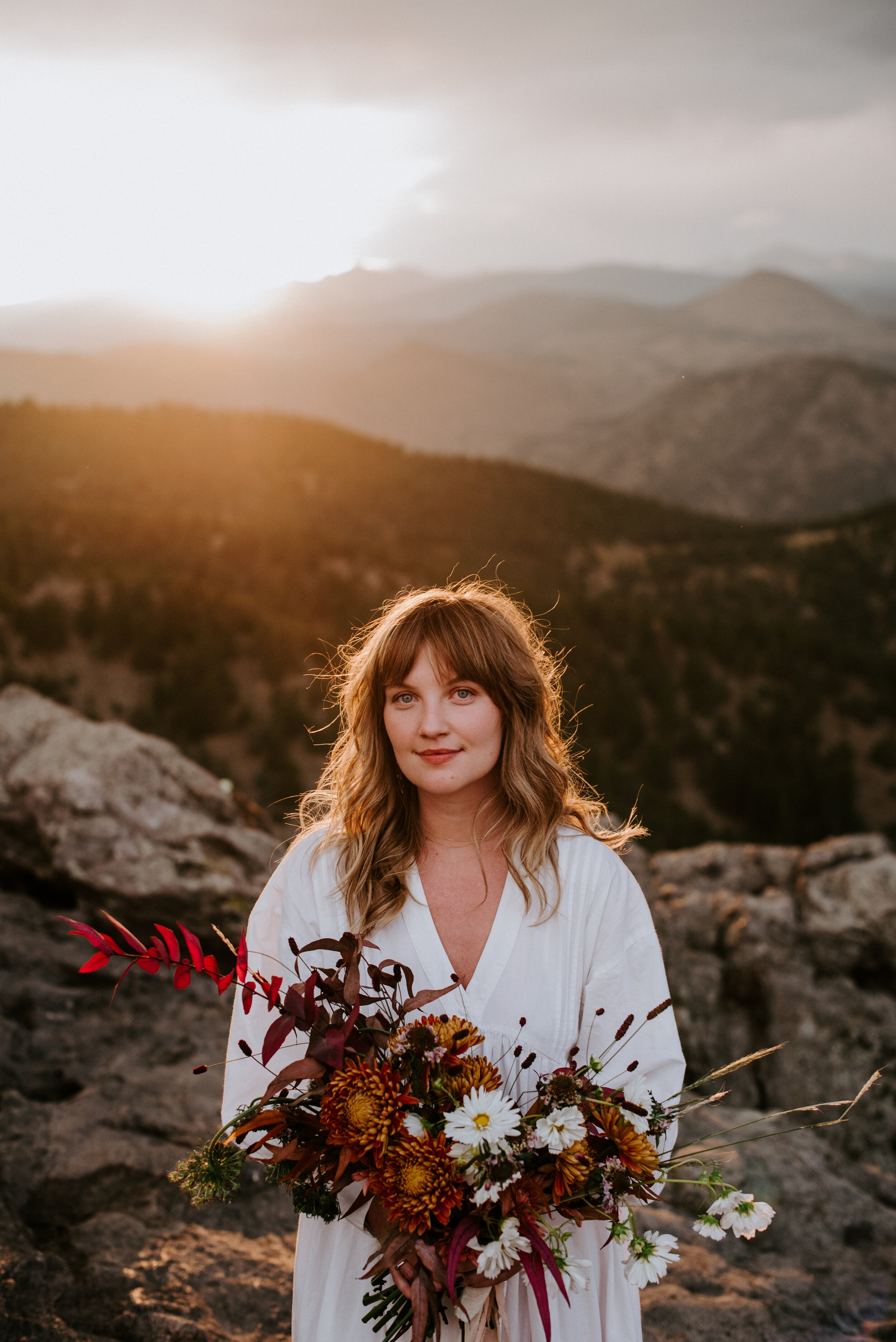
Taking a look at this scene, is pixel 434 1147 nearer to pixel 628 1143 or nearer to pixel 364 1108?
pixel 364 1108

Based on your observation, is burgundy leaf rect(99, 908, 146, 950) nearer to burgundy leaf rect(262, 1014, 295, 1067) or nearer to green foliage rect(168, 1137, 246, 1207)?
burgundy leaf rect(262, 1014, 295, 1067)

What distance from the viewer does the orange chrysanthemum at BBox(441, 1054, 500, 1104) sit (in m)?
1.28

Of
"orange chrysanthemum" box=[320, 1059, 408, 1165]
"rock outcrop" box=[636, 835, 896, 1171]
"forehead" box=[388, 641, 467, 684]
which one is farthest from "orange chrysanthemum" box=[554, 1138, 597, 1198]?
"rock outcrop" box=[636, 835, 896, 1171]

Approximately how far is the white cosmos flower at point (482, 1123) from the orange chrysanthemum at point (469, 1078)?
6 centimetres

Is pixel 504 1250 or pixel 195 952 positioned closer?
pixel 504 1250

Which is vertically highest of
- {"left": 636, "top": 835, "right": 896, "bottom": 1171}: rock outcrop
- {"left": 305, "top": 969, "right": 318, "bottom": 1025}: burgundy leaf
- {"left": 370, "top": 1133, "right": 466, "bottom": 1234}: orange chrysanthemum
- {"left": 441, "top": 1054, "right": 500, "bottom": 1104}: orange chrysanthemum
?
{"left": 305, "top": 969, "right": 318, "bottom": 1025}: burgundy leaf

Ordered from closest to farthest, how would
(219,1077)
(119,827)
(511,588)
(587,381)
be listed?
(219,1077) < (119,827) < (511,588) < (587,381)

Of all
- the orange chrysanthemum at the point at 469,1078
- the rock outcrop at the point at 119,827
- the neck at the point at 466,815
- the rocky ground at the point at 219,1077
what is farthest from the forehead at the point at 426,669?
the rock outcrop at the point at 119,827

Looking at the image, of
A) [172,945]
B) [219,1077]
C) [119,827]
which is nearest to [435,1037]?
[172,945]

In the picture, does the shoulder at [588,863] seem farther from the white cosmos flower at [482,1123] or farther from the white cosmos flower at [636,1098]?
the white cosmos flower at [482,1123]

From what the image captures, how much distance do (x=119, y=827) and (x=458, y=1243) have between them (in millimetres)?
3430

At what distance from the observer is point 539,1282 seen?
3.97 feet

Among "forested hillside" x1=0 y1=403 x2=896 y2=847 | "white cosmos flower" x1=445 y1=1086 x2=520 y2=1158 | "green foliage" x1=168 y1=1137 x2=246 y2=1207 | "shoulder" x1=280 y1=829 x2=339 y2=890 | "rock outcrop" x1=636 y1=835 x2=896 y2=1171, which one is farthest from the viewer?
"forested hillside" x1=0 y1=403 x2=896 y2=847

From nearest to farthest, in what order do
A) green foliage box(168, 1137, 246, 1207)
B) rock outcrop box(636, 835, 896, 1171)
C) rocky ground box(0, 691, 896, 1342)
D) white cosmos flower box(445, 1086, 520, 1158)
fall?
white cosmos flower box(445, 1086, 520, 1158)
green foliage box(168, 1137, 246, 1207)
rocky ground box(0, 691, 896, 1342)
rock outcrop box(636, 835, 896, 1171)
